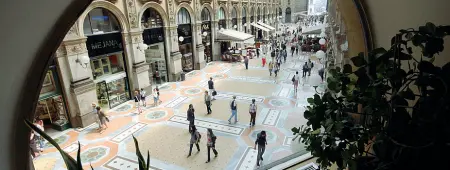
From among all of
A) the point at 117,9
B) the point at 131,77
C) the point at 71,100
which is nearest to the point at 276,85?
the point at 131,77

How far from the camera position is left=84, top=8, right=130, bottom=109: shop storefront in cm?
1099

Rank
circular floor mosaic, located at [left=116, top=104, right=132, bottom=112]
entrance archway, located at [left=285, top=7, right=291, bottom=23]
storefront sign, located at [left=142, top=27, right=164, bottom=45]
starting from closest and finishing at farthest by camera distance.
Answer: circular floor mosaic, located at [left=116, top=104, right=132, bottom=112]
storefront sign, located at [left=142, top=27, right=164, bottom=45]
entrance archway, located at [left=285, top=7, right=291, bottom=23]

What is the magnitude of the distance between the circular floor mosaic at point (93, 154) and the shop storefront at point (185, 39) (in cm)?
950

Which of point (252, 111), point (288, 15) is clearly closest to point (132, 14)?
point (252, 111)

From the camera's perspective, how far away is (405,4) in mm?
2576

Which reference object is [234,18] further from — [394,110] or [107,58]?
[394,110]

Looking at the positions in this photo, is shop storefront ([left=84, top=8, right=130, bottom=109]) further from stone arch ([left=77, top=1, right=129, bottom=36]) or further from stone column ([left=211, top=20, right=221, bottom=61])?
stone column ([left=211, top=20, right=221, bottom=61])

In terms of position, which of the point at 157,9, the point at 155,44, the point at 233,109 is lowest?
the point at 233,109

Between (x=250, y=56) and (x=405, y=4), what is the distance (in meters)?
20.4

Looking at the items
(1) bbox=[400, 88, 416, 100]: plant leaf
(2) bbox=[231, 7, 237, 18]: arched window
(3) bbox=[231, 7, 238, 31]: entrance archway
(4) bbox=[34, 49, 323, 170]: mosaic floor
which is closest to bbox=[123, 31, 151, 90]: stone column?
(4) bbox=[34, 49, 323, 170]: mosaic floor

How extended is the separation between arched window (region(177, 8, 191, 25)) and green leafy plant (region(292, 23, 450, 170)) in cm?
1579

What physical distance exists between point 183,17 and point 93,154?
37.8ft

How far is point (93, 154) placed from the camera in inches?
312

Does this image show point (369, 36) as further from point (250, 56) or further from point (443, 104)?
point (250, 56)
